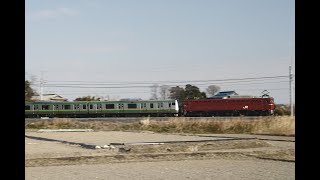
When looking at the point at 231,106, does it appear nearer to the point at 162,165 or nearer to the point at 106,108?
the point at 106,108

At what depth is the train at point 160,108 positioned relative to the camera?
5354cm

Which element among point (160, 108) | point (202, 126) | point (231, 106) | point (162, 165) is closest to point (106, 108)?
point (160, 108)

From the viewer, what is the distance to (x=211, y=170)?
10.1 metres

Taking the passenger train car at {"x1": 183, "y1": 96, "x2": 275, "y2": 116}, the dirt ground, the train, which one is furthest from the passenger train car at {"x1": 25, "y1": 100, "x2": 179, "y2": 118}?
the dirt ground

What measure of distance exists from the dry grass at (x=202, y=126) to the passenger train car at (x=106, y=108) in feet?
59.6

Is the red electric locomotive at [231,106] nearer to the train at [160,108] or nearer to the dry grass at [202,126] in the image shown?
the train at [160,108]

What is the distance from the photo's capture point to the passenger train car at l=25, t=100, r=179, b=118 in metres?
54.9

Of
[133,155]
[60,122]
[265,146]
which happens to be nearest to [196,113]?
[60,122]

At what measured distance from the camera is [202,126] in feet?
101

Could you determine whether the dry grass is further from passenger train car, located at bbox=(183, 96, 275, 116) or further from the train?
passenger train car, located at bbox=(183, 96, 275, 116)
